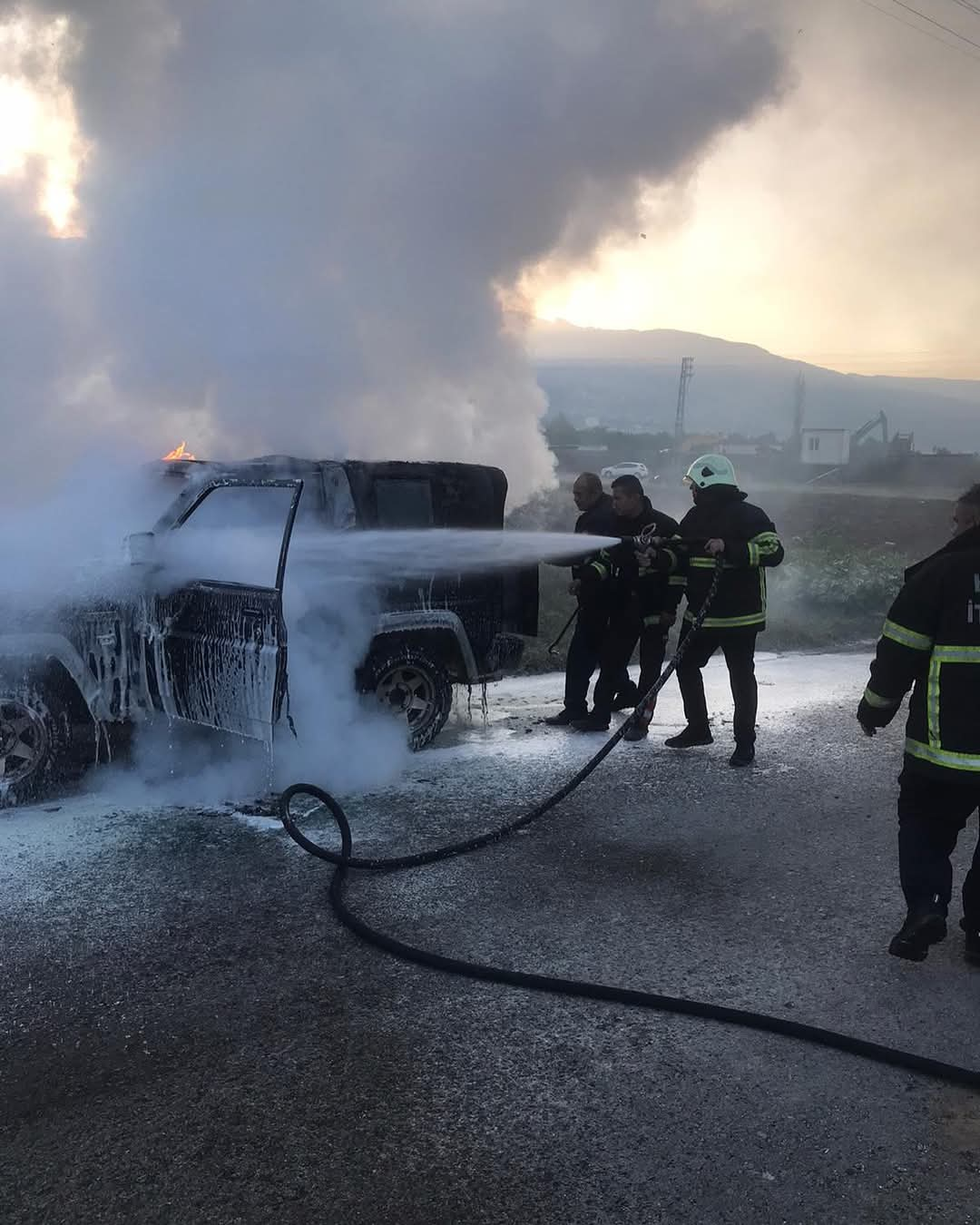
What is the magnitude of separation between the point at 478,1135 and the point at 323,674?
349cm

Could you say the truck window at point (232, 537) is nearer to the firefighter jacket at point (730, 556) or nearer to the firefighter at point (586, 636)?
the firefighter at point (586, 636)

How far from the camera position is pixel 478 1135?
2.71m

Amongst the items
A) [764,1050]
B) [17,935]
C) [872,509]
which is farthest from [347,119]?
[872,509]

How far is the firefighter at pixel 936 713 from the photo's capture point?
3525 millimetres

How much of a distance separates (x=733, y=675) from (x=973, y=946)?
2871mm

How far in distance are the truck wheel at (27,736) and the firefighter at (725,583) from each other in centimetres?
374

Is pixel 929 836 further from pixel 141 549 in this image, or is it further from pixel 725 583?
pixel 141 549

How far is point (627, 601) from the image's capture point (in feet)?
23.5

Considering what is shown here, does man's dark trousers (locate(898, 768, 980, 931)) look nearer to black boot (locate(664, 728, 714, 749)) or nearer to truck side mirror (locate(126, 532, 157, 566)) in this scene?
black boot (locate(664, 728, 714, 749))

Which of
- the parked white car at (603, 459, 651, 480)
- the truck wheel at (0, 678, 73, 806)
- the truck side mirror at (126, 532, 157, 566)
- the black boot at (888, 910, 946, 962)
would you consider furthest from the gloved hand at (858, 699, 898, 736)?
the parked white car at (603, 459, 651, 480)

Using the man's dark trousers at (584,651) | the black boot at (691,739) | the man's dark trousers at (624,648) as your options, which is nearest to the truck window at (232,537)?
the man's dark trousers at (584,651)

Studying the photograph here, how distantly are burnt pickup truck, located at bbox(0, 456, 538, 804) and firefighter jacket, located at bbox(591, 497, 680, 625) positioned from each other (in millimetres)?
903

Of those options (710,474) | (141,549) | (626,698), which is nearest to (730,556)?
(710,474)

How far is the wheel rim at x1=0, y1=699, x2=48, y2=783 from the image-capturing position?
517 cm
